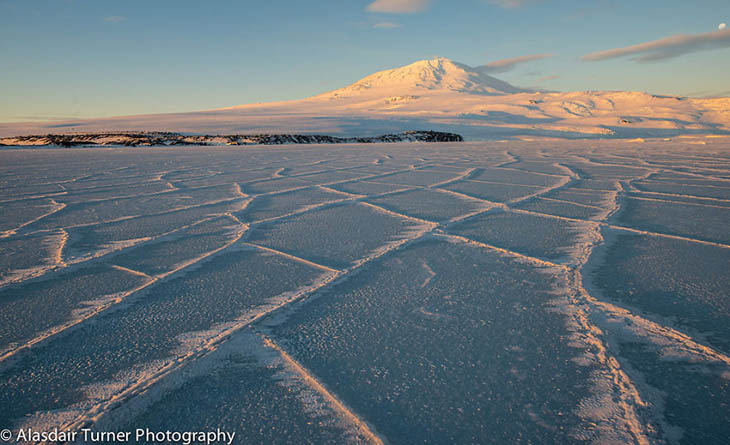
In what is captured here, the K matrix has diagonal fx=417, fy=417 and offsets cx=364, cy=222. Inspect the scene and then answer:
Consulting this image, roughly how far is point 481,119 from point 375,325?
37173 millimetres

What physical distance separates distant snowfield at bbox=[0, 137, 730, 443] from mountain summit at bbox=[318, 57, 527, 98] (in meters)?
64.6

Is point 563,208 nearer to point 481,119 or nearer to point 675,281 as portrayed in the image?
point 675,281

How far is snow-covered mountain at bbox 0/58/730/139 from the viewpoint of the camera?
92.4 feet

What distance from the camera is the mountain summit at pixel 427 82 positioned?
68.6m

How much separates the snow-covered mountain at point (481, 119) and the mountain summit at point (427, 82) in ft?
16.5

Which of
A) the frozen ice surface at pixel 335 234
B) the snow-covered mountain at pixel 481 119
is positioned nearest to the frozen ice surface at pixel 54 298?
the frozen ice surface at pixel 335 234

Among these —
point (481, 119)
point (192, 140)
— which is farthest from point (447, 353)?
point (481, 119)

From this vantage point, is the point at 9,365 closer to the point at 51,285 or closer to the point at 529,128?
the point at 51,285

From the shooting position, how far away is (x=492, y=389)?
3.87 ft

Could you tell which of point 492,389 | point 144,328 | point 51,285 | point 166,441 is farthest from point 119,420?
point 51,285

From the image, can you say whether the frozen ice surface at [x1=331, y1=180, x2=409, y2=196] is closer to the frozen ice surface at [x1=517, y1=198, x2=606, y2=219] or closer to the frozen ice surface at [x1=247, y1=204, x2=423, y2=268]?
the frozen ice surface at [x1=247, y1=204, x2=423, y2=268]

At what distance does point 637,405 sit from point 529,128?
32880 mm

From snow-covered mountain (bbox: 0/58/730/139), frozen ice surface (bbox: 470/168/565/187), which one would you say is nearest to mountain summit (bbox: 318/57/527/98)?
snow-covered mountain (bbox: 0/58/730/139)

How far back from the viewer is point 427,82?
76375 mm
